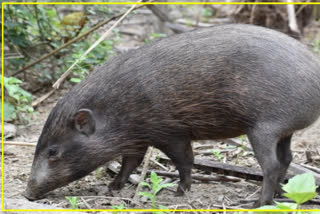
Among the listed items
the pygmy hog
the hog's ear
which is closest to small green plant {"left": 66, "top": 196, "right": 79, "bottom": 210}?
the pygmy hog

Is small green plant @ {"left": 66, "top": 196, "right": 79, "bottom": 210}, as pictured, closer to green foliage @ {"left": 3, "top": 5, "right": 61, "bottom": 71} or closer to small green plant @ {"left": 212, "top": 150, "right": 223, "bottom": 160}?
small green plant @ {"left": 212, "top": 150, "right": 223, "bottom": 160}

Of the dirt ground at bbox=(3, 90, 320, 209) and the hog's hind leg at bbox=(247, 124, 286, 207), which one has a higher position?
the hog's hind leg at bbox=(247, 124, 286, 207)

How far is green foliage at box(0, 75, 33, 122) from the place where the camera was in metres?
6.13

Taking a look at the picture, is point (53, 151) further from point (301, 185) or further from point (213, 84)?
point (301, 185)

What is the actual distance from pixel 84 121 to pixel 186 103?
2.63 feet

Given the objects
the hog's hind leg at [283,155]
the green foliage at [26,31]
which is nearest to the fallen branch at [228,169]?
the hog's hind leg at [283,155]

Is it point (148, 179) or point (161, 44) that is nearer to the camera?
point (161, 44)

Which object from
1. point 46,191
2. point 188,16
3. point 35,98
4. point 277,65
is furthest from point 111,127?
point 188,16

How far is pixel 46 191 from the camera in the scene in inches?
201

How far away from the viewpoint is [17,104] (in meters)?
6.96

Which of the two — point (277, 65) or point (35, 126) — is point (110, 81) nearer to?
point (277, 65)

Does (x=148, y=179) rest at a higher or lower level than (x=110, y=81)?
lower

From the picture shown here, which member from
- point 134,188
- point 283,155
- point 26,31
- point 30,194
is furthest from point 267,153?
point 26,31

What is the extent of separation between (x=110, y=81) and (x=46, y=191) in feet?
3.35
